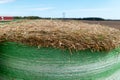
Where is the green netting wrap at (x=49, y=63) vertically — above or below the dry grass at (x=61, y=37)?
below

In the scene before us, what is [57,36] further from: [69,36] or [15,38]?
[15,38]

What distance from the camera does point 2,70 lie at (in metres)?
2.93

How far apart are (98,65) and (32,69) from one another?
2.22 ft

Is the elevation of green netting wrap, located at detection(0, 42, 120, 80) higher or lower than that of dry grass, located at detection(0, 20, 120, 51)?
lower

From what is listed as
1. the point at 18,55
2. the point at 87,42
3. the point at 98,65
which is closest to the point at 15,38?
the point at 18,55

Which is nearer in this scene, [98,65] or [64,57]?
[64,57]

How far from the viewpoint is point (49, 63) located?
8.69 ft

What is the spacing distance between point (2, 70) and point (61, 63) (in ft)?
2.28

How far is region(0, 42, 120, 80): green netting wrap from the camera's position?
8.65ft

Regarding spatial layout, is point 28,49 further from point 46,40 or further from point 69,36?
point 69,36

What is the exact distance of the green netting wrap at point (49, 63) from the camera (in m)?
2.64

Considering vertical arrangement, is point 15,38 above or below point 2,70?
above

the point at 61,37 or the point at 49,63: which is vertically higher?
the point at 61,37

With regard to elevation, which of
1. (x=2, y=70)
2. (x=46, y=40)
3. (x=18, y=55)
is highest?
(x=46, y=40)
